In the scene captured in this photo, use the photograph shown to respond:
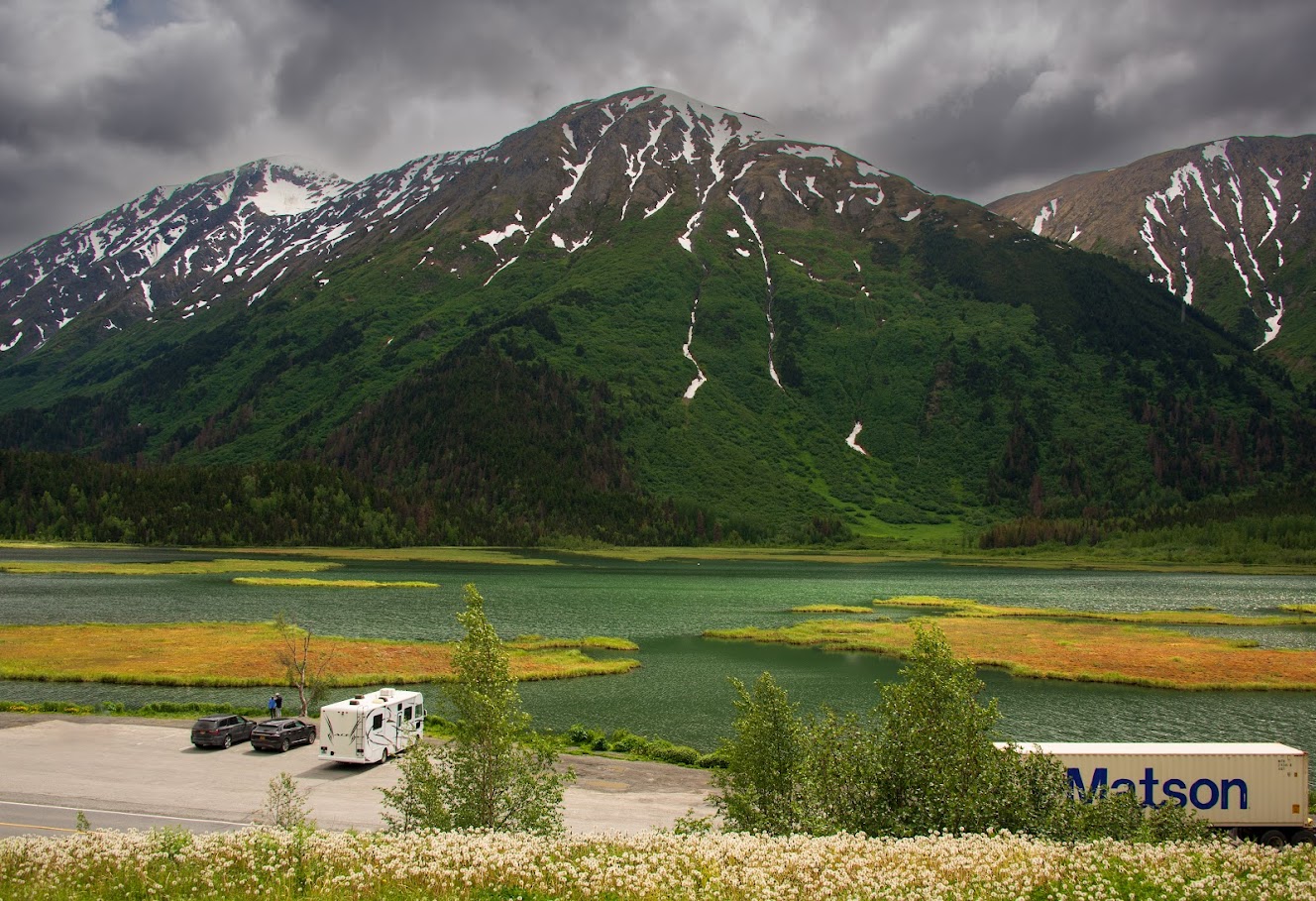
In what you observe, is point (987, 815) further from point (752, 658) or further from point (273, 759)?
point (752, 658)

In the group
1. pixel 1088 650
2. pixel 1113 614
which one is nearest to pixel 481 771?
pixel 1088 650

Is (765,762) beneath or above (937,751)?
beneath

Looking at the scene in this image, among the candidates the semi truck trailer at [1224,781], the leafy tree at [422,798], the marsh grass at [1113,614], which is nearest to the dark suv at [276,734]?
the leafy tree at [422,798]

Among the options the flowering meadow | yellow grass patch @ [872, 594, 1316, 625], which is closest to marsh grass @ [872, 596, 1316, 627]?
yellow grass patch @ [872, 594, 1316, 625]

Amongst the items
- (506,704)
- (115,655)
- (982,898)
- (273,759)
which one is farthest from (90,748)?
(982,898)

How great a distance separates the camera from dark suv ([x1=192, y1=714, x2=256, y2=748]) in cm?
4744

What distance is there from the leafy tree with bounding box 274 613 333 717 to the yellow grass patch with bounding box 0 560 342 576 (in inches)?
3566

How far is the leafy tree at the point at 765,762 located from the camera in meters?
29.4

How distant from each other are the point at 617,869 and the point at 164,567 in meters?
177

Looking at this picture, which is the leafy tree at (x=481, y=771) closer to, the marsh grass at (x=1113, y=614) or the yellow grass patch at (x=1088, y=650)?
the yellow grass patch at (x=1088, y=650)

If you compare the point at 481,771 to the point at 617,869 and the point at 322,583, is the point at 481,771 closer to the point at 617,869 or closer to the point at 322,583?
the point at 617,869

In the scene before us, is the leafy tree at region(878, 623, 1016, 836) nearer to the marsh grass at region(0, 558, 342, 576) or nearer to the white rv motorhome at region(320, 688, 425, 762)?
the white rv motorhome at region(320, 688, 425, 762)

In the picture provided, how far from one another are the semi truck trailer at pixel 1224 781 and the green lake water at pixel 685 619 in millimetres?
19162

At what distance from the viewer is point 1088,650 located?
3701 inches
